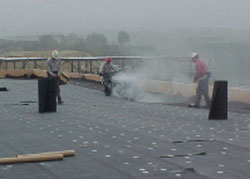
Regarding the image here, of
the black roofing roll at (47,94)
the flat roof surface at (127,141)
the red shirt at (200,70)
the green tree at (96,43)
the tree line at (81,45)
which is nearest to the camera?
the flat roof surface at (127,141)

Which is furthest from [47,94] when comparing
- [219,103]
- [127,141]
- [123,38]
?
[123,38]

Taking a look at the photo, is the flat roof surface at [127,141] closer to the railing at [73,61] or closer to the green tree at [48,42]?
the railing at [73,61]

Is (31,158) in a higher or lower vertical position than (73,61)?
lower

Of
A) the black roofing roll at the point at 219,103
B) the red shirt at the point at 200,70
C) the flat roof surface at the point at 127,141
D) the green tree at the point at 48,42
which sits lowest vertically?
the flat roof surface at the point at 127,141

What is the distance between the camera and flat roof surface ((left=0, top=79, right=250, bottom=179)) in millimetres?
9266

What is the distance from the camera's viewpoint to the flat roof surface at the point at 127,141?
927 centimetres

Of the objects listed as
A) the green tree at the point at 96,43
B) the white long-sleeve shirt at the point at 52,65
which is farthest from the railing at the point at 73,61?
the white long-sleeve shirt at the point at 52,65

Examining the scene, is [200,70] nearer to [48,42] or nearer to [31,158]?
[31,158]

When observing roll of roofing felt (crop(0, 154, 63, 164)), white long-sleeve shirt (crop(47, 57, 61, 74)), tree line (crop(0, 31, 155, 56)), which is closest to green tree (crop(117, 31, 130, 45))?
tree line (crop(0, 31, 155, 56))

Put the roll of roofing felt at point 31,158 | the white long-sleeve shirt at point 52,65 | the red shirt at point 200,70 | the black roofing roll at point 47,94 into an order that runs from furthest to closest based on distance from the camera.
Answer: the white long-sleeve shirt at point 52,65
the red shirt at point 200,70
the black roofing roll at point 47,94
the roll of roofing felt at point 31,158

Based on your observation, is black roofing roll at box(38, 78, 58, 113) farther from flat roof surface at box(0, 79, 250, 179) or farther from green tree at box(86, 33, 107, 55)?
green tree at box(86, 33, 107, 55)

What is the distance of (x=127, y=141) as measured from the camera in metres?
12.1

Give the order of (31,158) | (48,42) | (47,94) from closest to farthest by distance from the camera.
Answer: (31,158)
(47,94)
(48,42)

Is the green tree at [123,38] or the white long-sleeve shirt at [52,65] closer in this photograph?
the white long-sleeve shirt at [52,65]
